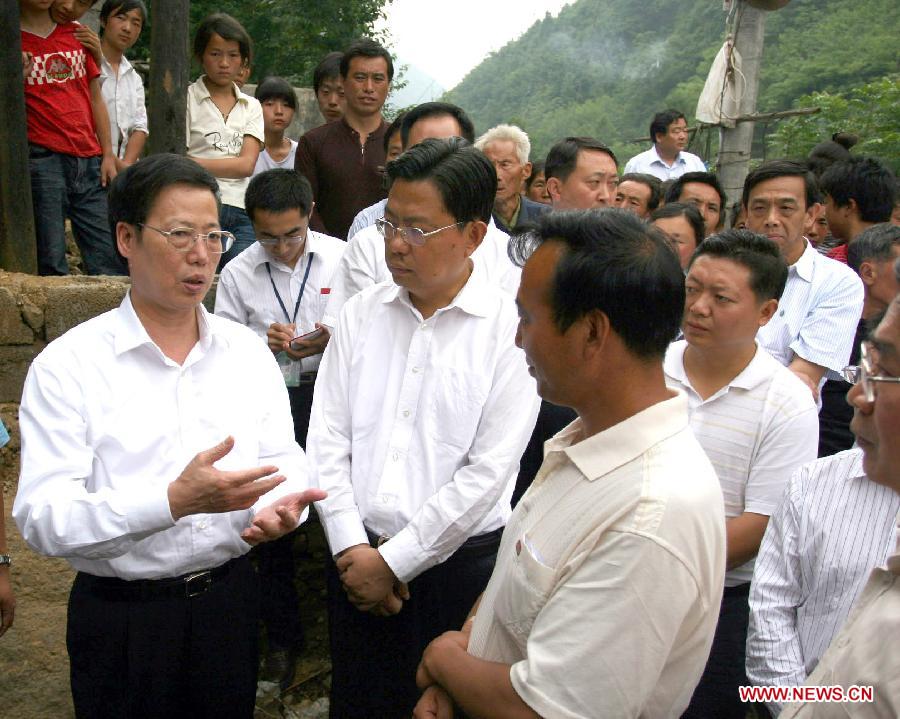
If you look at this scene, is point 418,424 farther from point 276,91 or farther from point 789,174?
point 276,91

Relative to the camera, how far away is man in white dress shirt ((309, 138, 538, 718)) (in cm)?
260

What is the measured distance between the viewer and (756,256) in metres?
2.94

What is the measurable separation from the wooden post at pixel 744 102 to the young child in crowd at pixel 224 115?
16.9 ft

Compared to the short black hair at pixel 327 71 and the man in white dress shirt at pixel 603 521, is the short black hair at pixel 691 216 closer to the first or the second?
→ the man in white dress shirt at pixel 603 521

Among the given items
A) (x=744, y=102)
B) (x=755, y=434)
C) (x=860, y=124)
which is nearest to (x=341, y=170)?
(x=755, y=434)

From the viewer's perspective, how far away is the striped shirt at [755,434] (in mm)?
2672

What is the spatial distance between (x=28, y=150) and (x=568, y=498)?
14.7ft

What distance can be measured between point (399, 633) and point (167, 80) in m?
4.09

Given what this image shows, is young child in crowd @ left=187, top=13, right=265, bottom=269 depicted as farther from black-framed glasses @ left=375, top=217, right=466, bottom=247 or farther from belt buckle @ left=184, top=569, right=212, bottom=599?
belt buckle @ left=184, top=569, right=212, bottom=599

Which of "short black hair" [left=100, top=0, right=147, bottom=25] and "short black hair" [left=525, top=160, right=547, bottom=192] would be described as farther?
"short black hair" [left=525, top=160, right=547, bottom=192]

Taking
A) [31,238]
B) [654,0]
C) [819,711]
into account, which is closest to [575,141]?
[31,238]

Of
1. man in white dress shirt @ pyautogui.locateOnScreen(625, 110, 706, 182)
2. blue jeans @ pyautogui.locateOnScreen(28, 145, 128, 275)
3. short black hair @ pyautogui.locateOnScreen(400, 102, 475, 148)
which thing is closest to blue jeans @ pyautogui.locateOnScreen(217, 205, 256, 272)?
blue jeans @ pyautogui.locateOnScreen(28, 145, 128, 275)

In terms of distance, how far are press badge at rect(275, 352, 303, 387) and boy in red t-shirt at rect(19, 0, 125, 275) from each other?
71.2 inches

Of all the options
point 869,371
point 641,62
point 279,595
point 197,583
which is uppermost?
point 641,62
